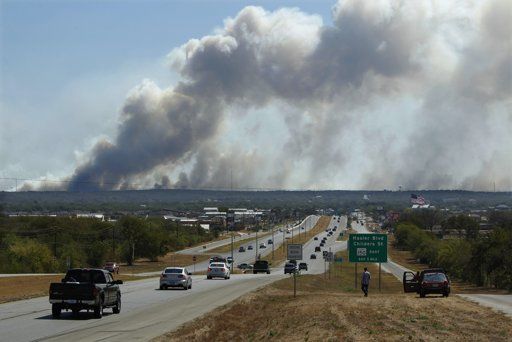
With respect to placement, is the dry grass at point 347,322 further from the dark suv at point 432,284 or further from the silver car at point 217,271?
the silver car at point 217,271

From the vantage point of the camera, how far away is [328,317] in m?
31.4

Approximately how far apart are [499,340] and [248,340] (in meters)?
7.74

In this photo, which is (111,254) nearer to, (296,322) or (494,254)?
(494,254)

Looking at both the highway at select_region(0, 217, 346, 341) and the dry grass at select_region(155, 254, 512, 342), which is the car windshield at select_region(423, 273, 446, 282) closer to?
the dry grass at select_region(155, 254, 512, 342)

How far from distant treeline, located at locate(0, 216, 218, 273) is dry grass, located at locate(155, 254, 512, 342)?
82.5 meters

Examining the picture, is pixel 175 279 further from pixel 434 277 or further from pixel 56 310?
pixel 56 310

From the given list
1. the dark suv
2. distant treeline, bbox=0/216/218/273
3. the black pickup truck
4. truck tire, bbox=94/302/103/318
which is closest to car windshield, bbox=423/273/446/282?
the dark suv

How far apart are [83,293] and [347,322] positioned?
11320 millimetres

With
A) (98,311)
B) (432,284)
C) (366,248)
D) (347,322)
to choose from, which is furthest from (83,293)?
(366,248)

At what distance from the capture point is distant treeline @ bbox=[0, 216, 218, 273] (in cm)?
12306

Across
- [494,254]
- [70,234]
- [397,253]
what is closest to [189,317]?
[494,254]

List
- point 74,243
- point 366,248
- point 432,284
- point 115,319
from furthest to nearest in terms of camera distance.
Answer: point 74,243 → point 366,248 → point 432,284 → point 115,319

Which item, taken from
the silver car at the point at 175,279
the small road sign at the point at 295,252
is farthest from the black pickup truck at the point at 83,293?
the silver car at the point at 175,279

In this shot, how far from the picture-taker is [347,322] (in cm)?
2914
